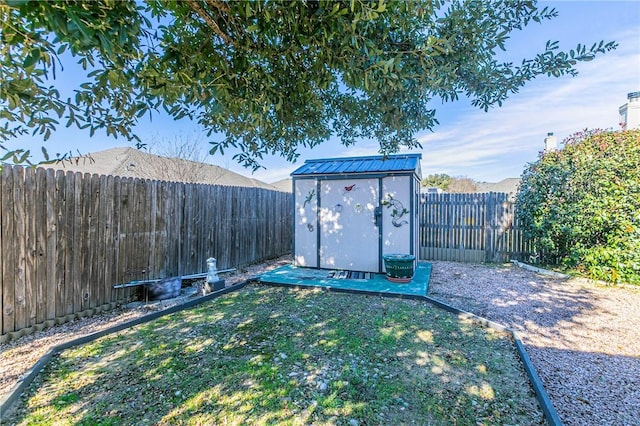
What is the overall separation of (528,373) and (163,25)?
4778mm

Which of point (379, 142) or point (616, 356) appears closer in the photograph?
point (616, 356)

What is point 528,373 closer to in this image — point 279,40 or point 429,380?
point 429,380

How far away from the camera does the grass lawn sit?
2156 mm

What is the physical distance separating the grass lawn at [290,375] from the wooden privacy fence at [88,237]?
104 centimetres

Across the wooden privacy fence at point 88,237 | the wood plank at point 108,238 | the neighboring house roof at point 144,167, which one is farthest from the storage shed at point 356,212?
the neighboring house roof at point 144,167

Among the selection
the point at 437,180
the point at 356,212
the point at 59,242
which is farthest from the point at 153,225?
the point at 437,180

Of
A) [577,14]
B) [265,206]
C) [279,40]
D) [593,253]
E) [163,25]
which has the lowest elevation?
[593,253]

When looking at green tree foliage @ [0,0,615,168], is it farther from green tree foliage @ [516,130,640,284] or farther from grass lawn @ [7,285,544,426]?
green tree foliage @ [516,130,640,284]

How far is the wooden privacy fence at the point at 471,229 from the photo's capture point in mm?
7969

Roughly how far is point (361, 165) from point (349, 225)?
142cm

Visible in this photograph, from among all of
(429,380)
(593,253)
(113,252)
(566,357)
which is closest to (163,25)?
(113,252)

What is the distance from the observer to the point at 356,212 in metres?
6.48

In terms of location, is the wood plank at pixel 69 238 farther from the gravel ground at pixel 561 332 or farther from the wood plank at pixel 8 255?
the wood plank at pixel 8 255

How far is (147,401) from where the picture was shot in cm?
228
